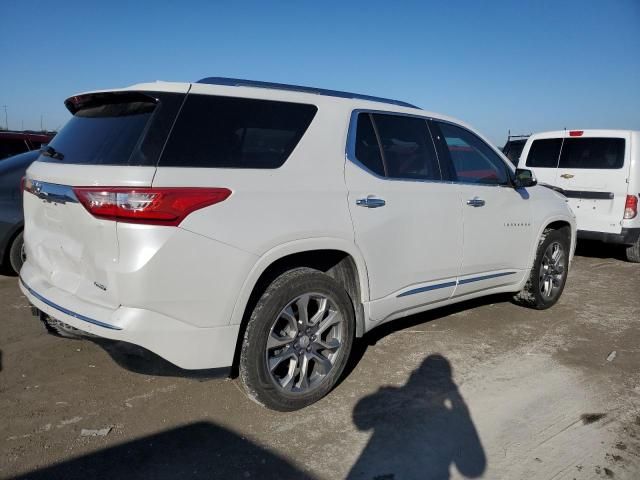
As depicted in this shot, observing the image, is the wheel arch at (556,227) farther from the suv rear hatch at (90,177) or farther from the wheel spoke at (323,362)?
the suv rear hatch at (90,177)

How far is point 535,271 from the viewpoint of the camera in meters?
5.00

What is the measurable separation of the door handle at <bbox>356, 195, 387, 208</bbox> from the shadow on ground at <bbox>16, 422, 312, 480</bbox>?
156cm

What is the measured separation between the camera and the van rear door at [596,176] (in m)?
7.28

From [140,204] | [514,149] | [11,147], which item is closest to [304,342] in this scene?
[140,204]

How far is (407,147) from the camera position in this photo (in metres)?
3.76

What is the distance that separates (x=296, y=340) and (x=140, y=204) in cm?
124

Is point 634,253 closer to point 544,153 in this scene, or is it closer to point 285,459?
point 544,153

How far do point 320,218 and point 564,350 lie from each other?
103 inches

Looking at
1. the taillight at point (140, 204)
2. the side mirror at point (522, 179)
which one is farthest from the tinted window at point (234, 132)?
the side mirror at point (522, 179)

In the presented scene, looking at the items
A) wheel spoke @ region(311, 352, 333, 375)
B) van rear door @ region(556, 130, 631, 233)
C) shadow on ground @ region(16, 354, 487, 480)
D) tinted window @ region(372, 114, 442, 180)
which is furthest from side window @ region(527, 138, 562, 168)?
wheel spoke @ region(311, 352, 333, 375)

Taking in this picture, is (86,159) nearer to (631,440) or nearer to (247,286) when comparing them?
(247,286)

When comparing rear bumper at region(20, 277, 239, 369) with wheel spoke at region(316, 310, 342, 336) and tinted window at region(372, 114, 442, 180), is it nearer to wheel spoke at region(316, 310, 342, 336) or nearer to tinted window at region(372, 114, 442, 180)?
wheel spoke at region(316, 310, 342, 336)

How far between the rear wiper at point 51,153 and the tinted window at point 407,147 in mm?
2000

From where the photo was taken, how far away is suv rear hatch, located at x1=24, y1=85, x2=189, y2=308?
2.48m
